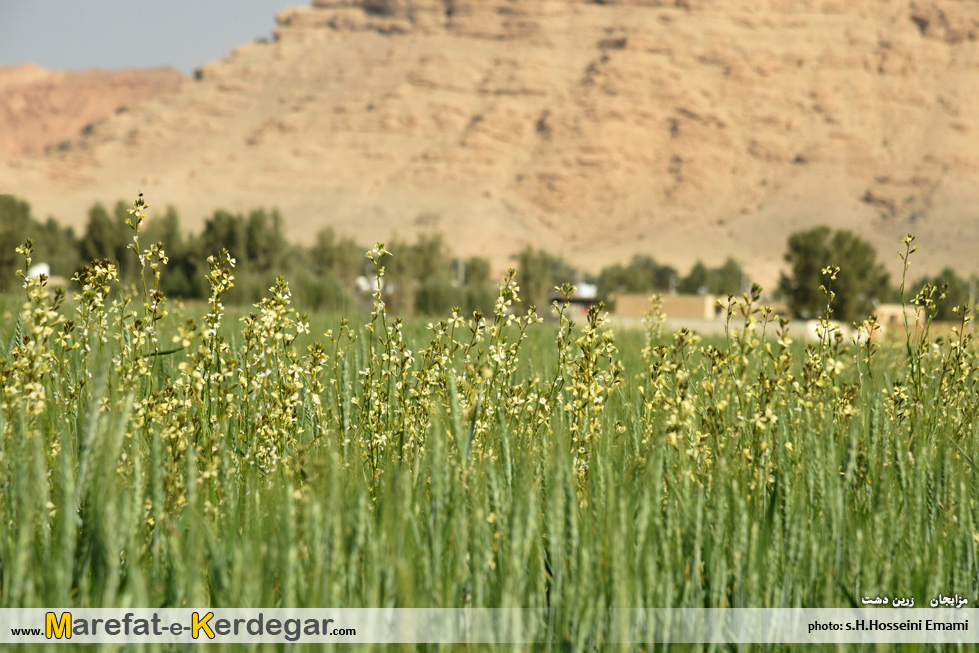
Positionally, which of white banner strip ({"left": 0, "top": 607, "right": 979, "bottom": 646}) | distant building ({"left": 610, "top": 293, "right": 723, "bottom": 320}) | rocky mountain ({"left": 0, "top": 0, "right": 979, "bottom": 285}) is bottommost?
white banner strip ({"left": 0, "top": 607, "right": 979, "bottom": 646})

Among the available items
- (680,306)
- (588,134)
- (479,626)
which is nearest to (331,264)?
(680,306)

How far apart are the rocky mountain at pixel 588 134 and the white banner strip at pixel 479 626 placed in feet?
296

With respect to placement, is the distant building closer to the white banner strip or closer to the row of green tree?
the row of green tree

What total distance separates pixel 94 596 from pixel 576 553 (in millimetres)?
992

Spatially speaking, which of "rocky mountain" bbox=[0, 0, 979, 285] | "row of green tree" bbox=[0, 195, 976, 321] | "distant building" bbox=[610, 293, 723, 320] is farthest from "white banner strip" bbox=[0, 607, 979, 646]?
"rocky mountain" bbox=[0, 0, 979, 285]

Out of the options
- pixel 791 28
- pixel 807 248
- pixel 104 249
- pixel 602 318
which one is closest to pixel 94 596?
pixel 602 318

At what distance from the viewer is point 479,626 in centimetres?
144

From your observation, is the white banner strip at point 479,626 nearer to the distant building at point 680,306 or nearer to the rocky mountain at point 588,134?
the distant building at point 680,306

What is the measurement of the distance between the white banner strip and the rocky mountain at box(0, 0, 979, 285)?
296 ft

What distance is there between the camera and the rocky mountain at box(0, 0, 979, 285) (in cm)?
9675

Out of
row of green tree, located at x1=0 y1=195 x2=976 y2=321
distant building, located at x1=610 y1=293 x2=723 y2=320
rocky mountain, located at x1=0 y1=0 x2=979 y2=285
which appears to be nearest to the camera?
row of green tree, located at x1=0 y1=195 x2=976 y2=321

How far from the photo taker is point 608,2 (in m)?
136

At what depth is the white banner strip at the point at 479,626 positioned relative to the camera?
1.35 meters

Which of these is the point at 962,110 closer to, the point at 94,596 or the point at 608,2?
the point at 608,2
